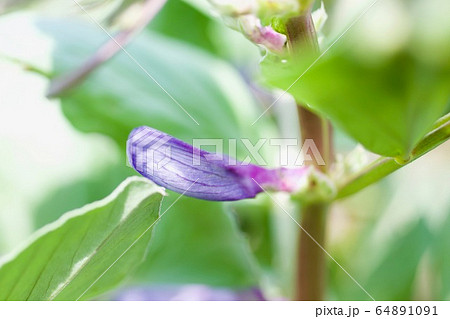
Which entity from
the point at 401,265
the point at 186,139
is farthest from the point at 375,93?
the point at 401,265

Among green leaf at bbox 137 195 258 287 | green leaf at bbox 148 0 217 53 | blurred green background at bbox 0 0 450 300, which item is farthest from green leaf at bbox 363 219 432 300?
green leaf at bbox 148 0 217 53

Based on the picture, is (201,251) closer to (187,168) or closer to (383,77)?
(187,168)

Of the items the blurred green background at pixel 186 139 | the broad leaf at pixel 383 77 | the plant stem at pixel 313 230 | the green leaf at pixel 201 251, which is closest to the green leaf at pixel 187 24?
the blurred green background at pixel 186 139

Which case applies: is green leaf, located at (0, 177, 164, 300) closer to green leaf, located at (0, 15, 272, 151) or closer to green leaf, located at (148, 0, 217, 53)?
green leaf, located at (0, 15, 272, 151)

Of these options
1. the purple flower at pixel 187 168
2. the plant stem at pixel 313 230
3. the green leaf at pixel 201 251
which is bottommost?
the green leaf at pixel 201 251

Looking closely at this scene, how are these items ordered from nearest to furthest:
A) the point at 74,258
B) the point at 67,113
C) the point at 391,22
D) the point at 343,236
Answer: the point at 391,22, the point at 74,258, the point at 67,113, the point at 343,236

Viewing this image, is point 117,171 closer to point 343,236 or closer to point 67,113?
point 67,113

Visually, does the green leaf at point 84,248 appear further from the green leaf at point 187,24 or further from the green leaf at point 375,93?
the green leaf at point 187,24

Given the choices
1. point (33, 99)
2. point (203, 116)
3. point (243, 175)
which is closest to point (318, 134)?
point (243, 175)
